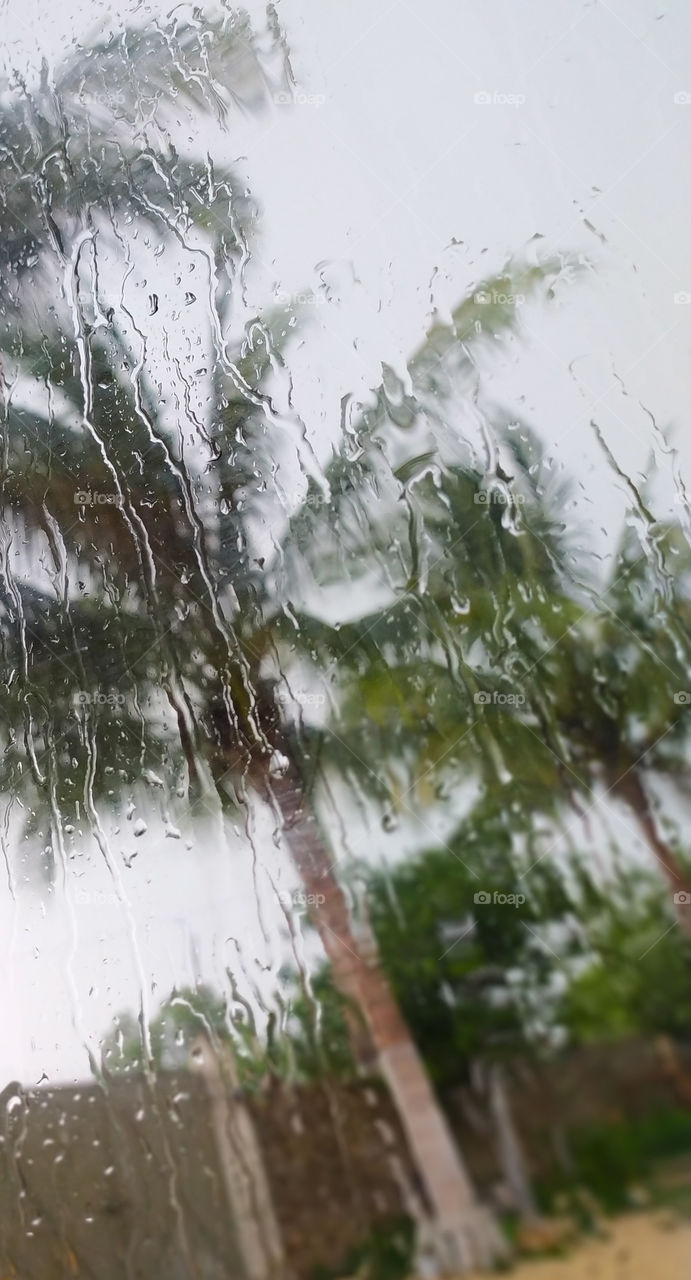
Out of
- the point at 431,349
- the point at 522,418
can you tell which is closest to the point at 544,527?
the point at 522,418

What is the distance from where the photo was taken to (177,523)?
1.03 meters

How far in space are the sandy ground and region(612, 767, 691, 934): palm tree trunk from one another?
23 centimetres

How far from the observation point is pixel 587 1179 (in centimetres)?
73

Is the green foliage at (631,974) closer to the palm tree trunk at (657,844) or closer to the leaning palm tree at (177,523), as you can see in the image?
the palm tree trunk at (657,844)

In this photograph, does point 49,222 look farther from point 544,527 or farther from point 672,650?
point 672,650

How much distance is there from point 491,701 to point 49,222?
0.84 m

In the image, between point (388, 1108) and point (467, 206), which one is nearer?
point (388, 1108)

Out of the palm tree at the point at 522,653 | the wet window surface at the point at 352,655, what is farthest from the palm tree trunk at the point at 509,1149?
the palm tree at the point at 522,653

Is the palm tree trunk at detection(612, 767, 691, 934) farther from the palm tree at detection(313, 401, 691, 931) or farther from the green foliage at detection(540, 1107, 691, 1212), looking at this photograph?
the green foliage at detection(540, 1107, 691, 1212)

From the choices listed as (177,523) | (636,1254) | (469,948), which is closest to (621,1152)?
(636,1254)

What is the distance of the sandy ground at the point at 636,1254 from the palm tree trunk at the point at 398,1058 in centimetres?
6

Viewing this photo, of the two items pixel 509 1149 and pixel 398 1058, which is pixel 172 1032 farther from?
pixel 509 1149

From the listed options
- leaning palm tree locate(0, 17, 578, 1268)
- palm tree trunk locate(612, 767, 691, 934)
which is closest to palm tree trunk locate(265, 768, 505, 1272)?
leaning palm tree locate(0, 17, 578, 1268)

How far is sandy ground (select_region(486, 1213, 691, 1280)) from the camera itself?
2.31 feet
